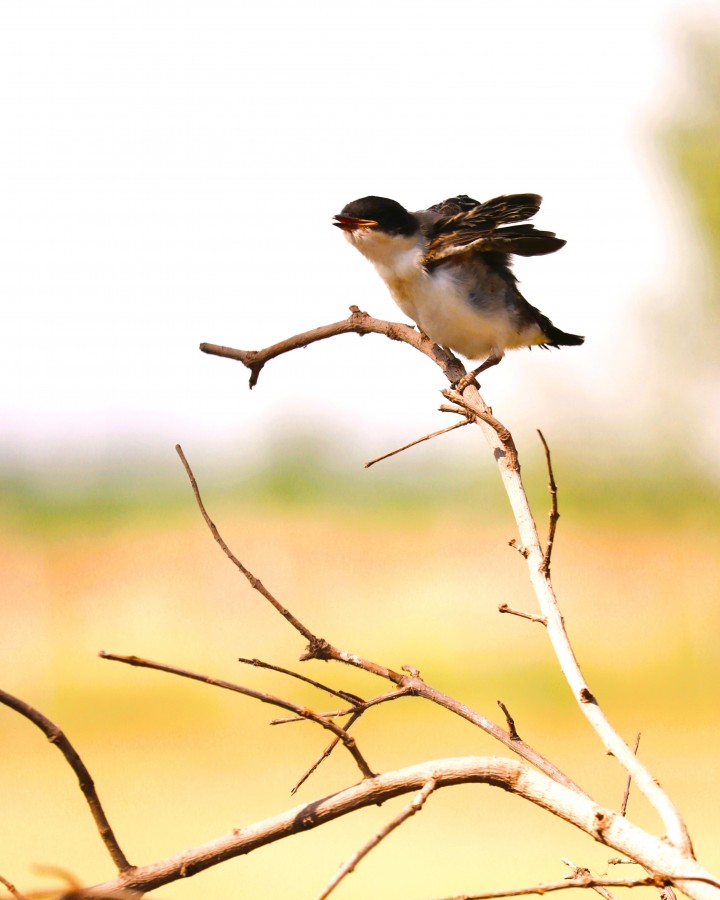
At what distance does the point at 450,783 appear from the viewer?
144cm

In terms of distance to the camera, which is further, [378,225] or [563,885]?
[378,225]

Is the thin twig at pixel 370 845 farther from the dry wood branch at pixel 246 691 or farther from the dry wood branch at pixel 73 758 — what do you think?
the dry wood branch at pixel 73 758

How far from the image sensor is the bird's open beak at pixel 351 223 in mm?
4109

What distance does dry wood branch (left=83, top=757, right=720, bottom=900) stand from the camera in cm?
136

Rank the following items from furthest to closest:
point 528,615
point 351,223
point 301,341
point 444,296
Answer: point 351,223 < point 444,296 < point 301,341 < point 528,615

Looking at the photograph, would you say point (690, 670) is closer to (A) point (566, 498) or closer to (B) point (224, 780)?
(A) point (566, 498)

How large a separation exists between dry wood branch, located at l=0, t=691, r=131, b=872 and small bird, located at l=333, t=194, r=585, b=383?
9.00 feet

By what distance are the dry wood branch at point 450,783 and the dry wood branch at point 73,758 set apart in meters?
0.04

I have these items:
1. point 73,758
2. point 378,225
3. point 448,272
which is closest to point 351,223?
point 378,225

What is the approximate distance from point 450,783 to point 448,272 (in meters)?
2.80

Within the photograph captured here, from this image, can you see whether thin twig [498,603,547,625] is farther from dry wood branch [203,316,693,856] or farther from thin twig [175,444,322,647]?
thin twig [175,444,322,647]

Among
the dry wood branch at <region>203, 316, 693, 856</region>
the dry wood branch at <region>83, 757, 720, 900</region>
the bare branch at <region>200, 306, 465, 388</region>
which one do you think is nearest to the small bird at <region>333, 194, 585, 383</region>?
the dry wood branch at <region>203, 316, 693, 856</region>

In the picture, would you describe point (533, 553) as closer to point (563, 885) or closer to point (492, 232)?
point (563, 885)

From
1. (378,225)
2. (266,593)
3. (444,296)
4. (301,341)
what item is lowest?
(266,593)
